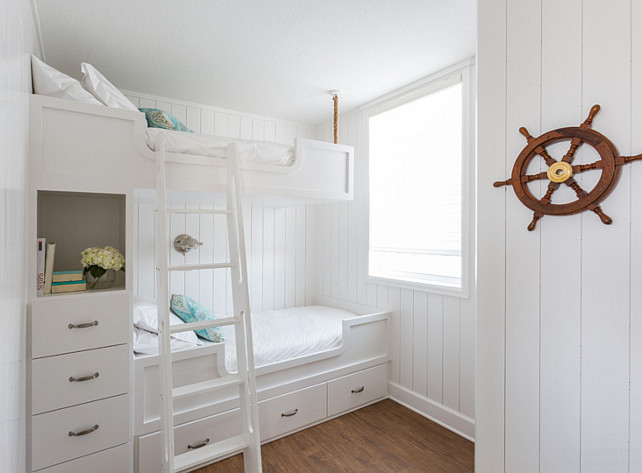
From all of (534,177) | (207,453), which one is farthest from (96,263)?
(534,177)

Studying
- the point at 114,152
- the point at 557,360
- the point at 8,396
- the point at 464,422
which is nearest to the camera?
the point at 8,396

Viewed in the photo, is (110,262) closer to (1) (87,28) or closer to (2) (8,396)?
(2) (8,396)

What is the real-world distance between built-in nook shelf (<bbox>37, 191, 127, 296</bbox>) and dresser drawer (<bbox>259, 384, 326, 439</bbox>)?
1.31m

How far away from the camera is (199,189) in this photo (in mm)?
2016

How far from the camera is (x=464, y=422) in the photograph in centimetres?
244

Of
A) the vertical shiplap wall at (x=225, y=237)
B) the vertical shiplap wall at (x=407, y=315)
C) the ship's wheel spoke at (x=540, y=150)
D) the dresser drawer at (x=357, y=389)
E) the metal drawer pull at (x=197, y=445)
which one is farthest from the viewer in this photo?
the vertical shiplap wall at (x=225, y=237)

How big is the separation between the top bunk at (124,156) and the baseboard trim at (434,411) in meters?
1.86

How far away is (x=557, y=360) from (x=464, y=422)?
1.32 metres

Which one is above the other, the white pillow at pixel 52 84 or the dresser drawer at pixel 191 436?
the white pillow at pixel 52 84

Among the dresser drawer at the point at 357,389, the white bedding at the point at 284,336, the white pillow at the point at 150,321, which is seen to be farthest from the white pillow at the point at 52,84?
the dresser drawer at the point at 357,389

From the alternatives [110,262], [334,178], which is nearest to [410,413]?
[334,178]

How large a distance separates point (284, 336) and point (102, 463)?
1.27 meters

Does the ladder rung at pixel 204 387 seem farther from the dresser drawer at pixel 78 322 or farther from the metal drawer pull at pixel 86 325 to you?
the metal drawer pull at pixel 86 325

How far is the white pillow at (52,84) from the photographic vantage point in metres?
1.69
